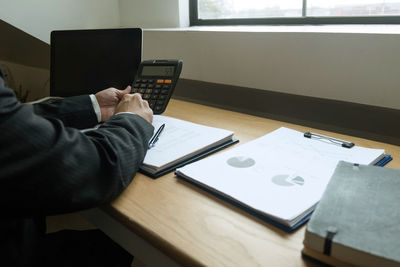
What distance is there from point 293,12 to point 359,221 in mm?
1028

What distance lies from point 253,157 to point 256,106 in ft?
1.86

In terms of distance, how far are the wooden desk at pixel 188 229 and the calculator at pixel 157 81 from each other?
1.08 ft

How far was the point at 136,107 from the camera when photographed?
811 mm

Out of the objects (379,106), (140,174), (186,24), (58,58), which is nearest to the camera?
(140,174)

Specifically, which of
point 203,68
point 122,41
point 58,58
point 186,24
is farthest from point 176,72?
point 186,24

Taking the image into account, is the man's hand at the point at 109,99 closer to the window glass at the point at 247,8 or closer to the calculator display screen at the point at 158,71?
the calculator display screen at the point at 158,71

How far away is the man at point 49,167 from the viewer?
0.46 m

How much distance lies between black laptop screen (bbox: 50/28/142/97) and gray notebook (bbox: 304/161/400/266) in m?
0.78

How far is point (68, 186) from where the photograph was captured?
0.50 m

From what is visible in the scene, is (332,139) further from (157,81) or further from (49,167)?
(49,167)

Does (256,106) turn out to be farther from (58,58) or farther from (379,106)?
(58,58)

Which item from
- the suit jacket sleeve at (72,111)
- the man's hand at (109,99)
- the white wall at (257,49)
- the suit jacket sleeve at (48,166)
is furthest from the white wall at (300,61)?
the suit jacket sleeve at (48,166)

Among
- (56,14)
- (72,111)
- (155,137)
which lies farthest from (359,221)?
(56,14)

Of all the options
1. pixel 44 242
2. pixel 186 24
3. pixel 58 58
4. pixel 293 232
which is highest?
pixel 186 24
